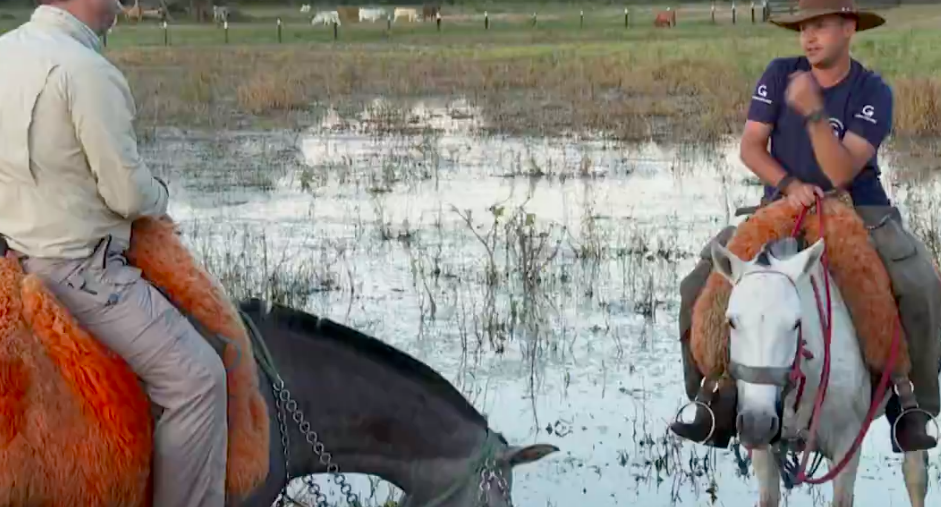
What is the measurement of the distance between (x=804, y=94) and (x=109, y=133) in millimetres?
3029

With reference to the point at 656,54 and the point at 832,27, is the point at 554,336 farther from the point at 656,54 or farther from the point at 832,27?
the point at 656,54

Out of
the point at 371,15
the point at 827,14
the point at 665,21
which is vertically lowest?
the point at 371,15

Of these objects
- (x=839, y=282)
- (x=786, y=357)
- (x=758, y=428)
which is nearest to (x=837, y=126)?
(x=839, y=282)

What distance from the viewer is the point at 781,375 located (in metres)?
4.49

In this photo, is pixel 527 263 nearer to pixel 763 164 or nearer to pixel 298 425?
pixel 763 164

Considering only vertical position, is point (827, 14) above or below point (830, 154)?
above

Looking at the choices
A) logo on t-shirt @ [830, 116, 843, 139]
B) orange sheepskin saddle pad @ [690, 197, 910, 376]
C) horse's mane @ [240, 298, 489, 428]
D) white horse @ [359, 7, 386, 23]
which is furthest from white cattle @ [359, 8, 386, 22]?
horse's mane @ [240, 298, 489, 428]

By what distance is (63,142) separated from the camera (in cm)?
341

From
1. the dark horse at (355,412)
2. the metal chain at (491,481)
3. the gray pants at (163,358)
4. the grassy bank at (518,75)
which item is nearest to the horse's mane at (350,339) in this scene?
the dark horse at (355,412)

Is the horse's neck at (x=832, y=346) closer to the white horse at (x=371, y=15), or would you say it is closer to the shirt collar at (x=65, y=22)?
the shirt collar at (x=65, y=22)

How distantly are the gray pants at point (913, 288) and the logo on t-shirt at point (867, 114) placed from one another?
39cm

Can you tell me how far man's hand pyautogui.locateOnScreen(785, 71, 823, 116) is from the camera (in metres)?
5.25

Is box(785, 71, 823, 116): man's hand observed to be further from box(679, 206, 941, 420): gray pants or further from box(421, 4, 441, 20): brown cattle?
box(421, 4, 441, 20): brown cattle

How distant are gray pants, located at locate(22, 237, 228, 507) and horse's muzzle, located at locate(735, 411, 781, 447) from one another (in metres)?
1.83
